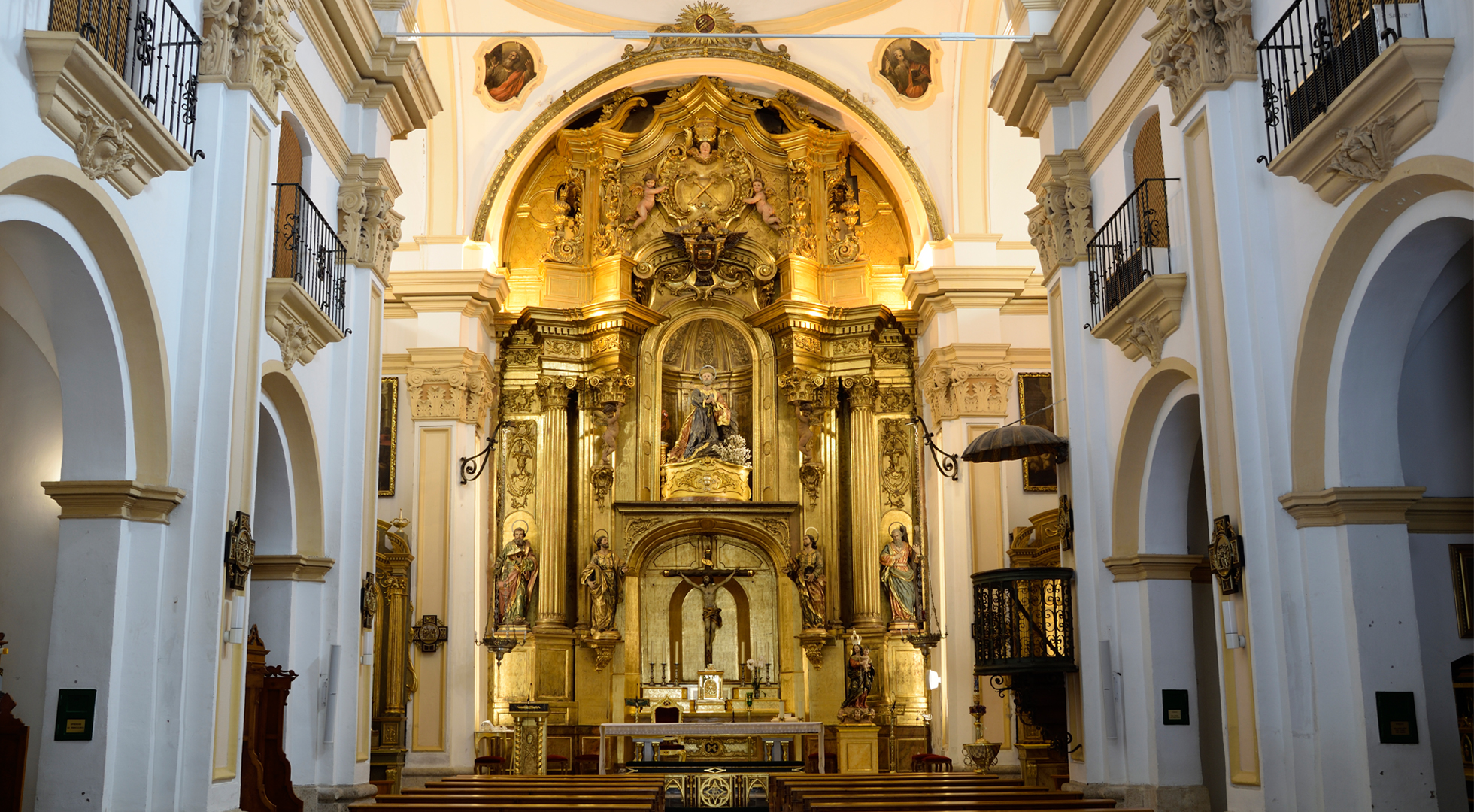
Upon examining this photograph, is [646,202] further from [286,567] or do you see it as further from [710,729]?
[286,567]

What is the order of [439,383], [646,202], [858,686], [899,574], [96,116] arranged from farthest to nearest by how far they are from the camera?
[646,202] → [899,574] → [439,383] → [858,686] → [96,116]

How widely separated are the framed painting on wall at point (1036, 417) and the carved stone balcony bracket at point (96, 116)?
12554 mm

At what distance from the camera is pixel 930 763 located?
17.2 meters

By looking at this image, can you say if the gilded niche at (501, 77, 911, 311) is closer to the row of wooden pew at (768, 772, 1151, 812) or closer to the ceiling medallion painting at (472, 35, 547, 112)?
the ceiling medallion painting at (472, 35, 547, 112)

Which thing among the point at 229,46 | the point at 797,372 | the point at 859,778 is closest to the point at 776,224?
the point at 797,372

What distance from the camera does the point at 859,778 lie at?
1255cm

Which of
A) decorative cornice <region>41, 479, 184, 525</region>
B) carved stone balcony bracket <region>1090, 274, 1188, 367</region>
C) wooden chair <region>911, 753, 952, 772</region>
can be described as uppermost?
carved stone balcony bracket <region>1090, 274, 1188, 367</region>

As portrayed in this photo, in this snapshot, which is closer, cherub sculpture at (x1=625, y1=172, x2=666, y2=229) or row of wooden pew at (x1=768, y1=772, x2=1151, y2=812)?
row of wooden pew at (x1=768, y1=772, x2=1151, y2=812)

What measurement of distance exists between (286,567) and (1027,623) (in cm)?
665

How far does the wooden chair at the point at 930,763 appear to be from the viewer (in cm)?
1666

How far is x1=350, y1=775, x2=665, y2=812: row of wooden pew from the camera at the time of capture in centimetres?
936

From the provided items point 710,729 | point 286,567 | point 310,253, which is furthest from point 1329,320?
point 710,729

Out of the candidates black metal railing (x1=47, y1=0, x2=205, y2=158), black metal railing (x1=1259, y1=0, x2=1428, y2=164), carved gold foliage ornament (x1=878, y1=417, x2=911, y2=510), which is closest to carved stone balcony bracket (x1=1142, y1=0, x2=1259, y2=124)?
black metal railing (x1=1259, y1=0, x2=1428, y2=164)

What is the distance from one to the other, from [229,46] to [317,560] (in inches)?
179
